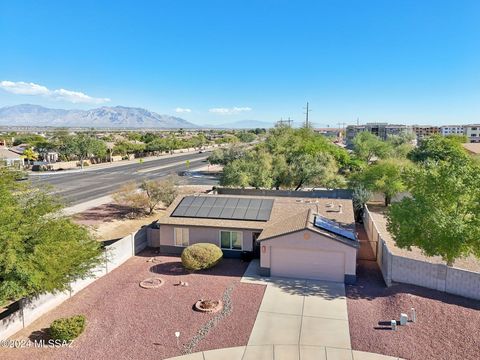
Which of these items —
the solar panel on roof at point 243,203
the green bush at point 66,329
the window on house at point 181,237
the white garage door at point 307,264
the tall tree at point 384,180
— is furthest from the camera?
the tall tree at point 384,180

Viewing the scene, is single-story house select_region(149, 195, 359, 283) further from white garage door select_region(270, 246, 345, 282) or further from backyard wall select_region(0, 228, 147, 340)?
backyard wall select_region(0, 228, 147, 340)

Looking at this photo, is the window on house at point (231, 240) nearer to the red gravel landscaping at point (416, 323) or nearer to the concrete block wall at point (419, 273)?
the red gravel landscaping at point (416, 323)

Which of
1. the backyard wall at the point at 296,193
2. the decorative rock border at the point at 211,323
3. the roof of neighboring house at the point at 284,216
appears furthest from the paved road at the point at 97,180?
the decorative rock border at the point at 211,323

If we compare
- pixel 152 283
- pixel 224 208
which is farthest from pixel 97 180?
pixel 152 283

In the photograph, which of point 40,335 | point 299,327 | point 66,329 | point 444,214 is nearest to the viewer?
point 66,329

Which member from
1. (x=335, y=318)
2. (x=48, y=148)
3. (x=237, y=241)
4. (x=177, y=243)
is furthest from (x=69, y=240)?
(x=48, y=148)

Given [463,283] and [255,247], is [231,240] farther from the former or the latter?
[463,283]

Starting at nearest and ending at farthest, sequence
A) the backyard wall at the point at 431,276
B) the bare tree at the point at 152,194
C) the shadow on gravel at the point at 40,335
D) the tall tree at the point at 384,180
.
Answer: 1. the shadow on gravel at the point at 40,335
2. the backyard wall at the point at 431,276
3. the bare tree at the point at 152,194
4. the tall tree at the point at 384,180

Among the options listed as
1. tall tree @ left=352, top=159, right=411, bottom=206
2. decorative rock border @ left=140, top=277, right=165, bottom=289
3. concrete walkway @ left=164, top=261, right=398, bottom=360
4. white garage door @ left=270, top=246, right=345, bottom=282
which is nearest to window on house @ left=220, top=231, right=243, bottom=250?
white garage door @ left=270, top=246, right=345, bottom=282
